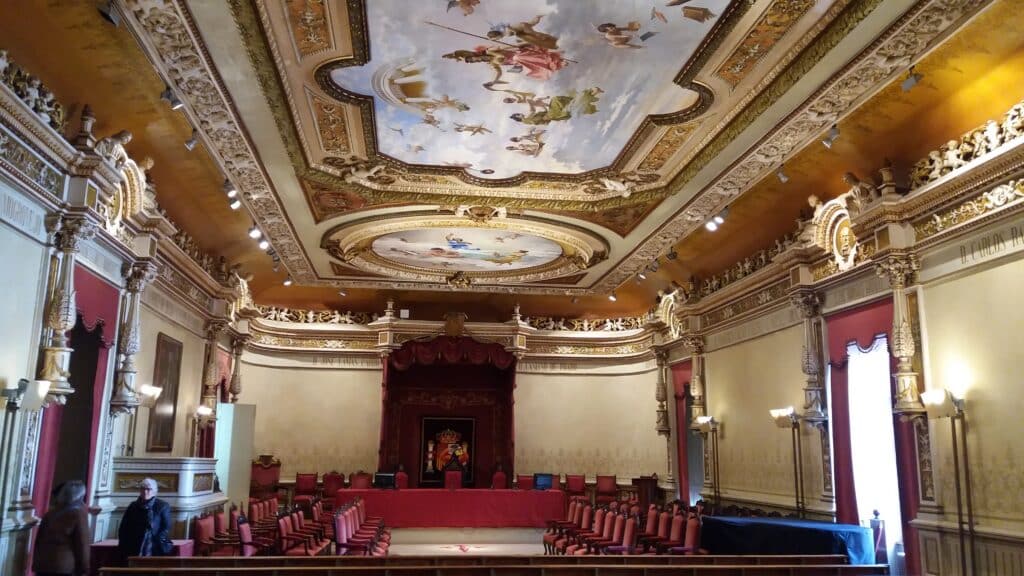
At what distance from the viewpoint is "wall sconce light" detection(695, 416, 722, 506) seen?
1475cm

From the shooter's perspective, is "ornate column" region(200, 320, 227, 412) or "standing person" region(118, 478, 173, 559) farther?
"ornate column" region(200, 320, 227, 412)

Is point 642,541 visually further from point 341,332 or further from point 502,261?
point 341,332

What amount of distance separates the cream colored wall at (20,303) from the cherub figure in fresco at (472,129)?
4.55 meters

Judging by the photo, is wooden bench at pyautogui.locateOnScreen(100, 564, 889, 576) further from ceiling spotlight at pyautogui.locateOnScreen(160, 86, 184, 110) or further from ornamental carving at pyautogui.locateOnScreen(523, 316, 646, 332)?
ornamental carving at pyautogui.locateOnScreen(523, 316, 646, 332)

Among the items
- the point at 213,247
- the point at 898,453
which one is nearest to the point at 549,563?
the point at 898,453

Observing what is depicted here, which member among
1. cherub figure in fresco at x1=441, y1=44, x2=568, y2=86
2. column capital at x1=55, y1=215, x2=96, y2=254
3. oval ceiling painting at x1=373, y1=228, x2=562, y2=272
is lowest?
column capital at x1=55, y1=215, x2=96, y2=254

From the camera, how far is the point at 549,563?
7.68 meters

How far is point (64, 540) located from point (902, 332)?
27.9 ft

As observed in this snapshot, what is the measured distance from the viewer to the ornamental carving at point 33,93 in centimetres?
714

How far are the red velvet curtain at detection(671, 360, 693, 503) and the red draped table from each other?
8.63 feet

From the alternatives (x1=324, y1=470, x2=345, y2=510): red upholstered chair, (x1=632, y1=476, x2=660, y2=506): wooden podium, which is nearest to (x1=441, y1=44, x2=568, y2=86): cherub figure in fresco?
(x1=632, y1=476, x2=660, y2=506): wooden podium

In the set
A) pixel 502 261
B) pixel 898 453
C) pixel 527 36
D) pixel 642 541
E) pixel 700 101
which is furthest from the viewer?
pixel 502 261

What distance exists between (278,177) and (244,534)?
465cm

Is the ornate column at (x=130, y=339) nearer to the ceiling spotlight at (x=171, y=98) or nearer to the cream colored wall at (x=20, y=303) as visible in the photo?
the cream colored wall at (x=20, y=303)
